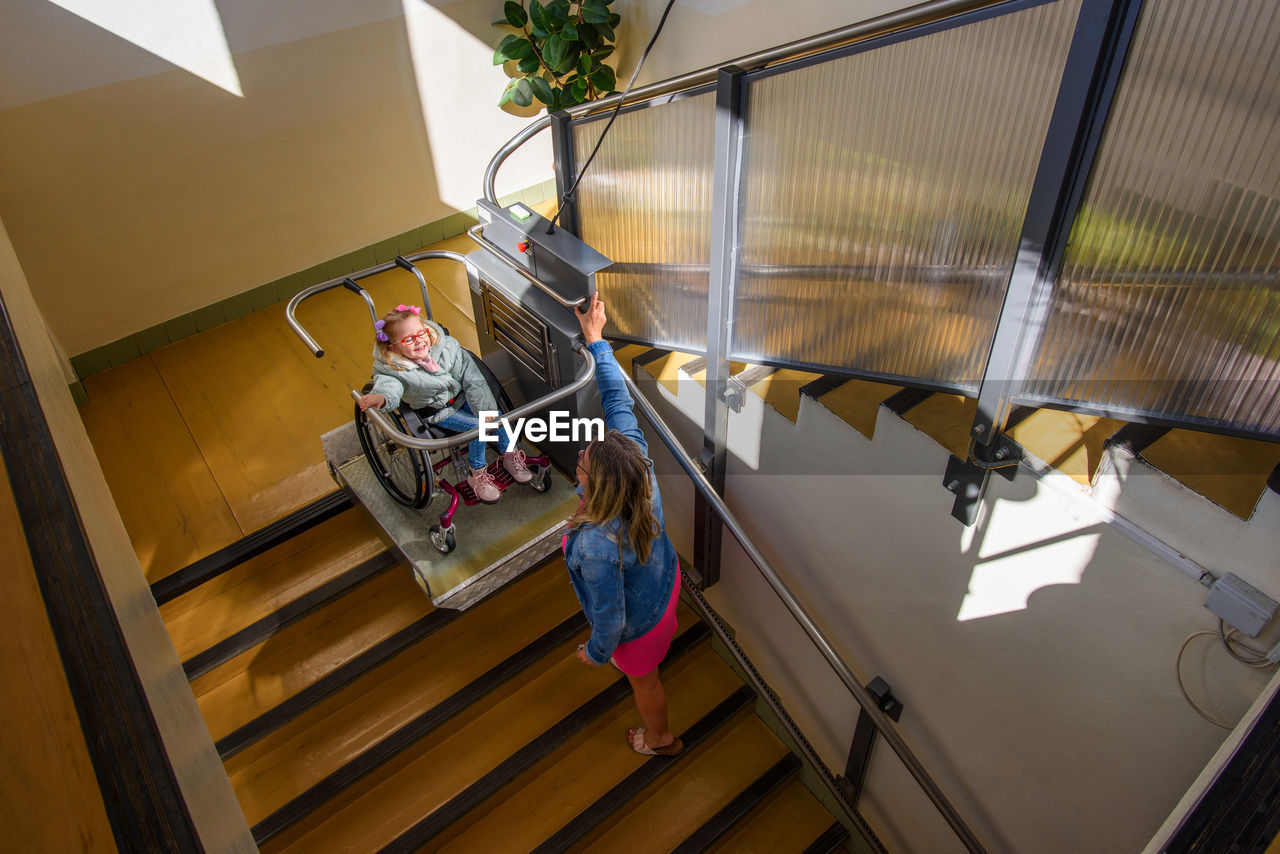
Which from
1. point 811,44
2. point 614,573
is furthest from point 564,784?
point 811,44

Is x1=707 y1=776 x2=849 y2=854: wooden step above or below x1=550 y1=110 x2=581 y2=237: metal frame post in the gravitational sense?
below

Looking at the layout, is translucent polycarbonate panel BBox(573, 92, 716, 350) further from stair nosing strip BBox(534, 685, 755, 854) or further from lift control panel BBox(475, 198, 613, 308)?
stair nosing strip BBox(534, 685, 755, 854)

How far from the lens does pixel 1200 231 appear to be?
150 centimetres

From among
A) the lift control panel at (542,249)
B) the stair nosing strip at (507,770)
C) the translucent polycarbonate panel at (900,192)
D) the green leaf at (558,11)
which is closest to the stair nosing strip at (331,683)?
the stair nosing strip at (507,770)

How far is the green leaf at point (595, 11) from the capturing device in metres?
3.79

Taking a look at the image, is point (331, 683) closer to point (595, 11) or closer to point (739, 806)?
point (739, 806)

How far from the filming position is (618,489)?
6.76 ft

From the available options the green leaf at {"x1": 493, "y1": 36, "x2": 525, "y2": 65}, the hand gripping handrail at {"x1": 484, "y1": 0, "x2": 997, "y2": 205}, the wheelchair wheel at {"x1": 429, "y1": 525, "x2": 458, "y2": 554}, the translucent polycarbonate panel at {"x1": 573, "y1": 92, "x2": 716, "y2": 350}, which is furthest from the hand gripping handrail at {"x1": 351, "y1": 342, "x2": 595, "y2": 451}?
the green leaf at {"x1": 493, "y1": 36, "x2": 525, "y2": 65}

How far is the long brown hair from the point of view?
6.75 ft

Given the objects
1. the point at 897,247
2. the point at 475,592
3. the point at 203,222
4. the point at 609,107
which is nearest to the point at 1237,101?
the point at 897,247

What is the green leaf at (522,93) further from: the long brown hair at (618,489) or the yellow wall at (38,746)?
the yellow wall at (38,746)

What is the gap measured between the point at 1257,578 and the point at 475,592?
2289mm

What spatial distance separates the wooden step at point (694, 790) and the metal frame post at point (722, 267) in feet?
2.61

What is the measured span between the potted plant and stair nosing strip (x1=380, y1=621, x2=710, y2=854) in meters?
2.71
